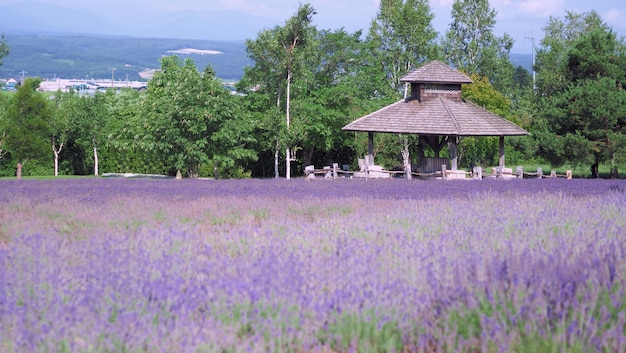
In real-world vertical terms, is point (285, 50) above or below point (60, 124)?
above

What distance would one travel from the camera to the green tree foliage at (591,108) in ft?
87.4

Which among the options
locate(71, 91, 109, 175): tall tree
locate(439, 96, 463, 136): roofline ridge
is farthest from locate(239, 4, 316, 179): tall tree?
locate(71, 91, 109, 175): tall tree

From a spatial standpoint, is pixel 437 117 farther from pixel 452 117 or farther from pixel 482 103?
pixel 482 103

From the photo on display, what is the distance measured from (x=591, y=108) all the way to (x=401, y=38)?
1546 cm

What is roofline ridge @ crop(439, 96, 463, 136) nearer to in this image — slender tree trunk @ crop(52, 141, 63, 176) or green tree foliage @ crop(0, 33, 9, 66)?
green tree foliage @ crop(0, 33, 9, 66)

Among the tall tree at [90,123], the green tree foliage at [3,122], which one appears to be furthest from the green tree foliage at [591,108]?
the green tree foliage at [3,122]

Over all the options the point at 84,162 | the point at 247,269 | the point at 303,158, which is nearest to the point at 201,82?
the point at 303,158

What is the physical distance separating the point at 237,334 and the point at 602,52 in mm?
29263

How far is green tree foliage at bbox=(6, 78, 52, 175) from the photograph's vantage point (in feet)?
106

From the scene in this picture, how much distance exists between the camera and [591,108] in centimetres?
2672

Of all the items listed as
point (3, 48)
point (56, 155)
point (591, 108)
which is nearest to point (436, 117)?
point (591, 108)

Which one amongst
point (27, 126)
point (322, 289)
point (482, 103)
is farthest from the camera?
point (482, 103)

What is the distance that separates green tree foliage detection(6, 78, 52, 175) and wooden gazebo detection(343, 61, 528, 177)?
16422 millimetres

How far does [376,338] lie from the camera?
3490 millimetres
